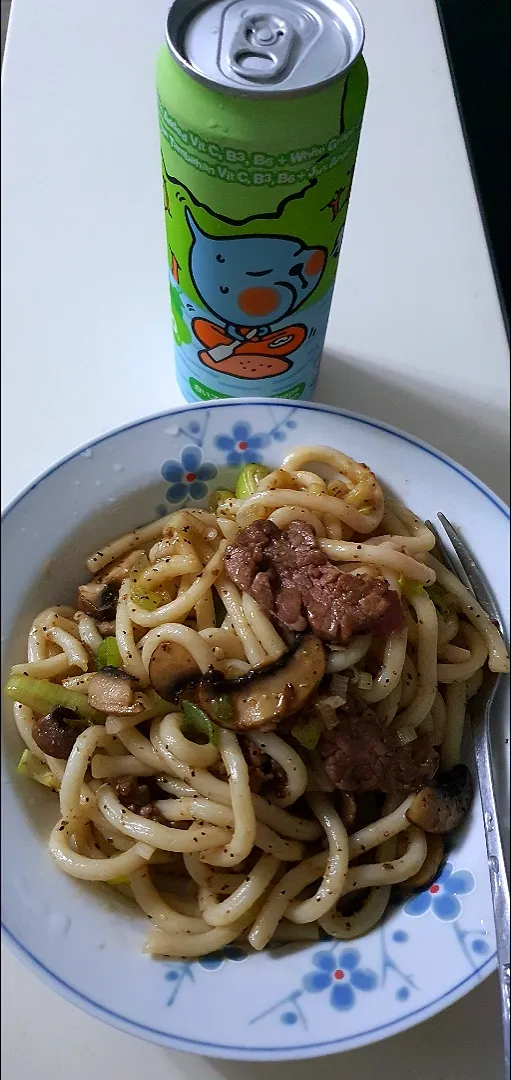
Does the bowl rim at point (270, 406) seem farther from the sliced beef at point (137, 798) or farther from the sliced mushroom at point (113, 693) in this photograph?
the sliced beef at point (137, 798)

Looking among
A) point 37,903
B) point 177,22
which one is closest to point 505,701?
point 37,903

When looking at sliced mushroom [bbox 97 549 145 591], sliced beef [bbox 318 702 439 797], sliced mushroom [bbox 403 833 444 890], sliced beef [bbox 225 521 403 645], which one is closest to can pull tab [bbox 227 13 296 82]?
sliced beef [bbox 225 521 403 645]

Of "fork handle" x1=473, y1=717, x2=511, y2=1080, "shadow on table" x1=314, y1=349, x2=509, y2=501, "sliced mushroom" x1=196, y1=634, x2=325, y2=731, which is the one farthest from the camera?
"shadow on table" x1=314, y1=349, x2=509, y2=501

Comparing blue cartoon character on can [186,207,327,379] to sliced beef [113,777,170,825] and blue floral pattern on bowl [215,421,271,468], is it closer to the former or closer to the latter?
blue floral pattern on bowl [215,421,271,468]

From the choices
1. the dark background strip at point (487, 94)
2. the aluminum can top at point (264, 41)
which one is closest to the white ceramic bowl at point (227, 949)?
the aluminum can top at point (264, 41)

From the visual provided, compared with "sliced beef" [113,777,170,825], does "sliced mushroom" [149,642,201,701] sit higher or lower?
higher
